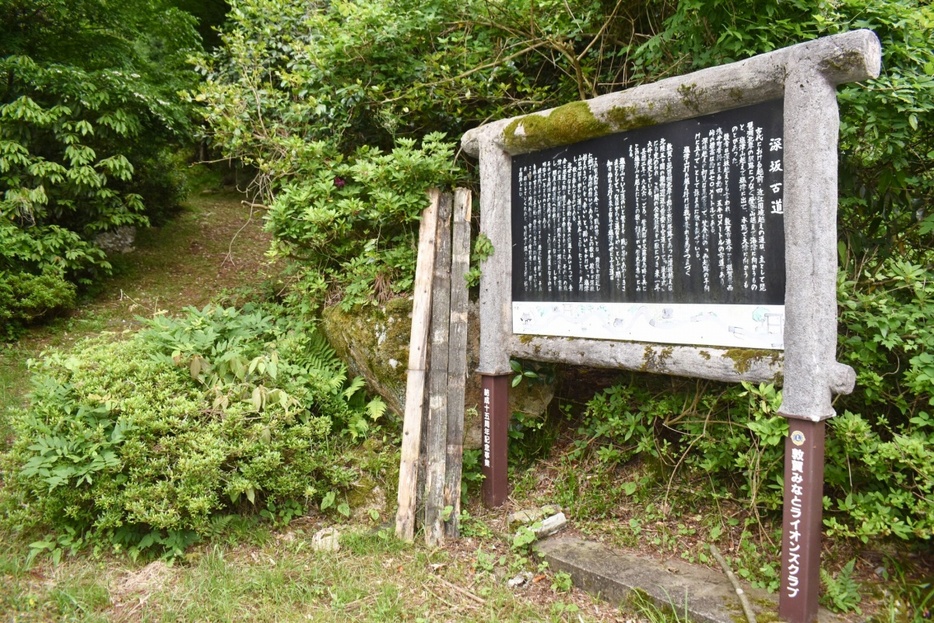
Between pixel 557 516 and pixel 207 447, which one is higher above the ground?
pixel 207 447

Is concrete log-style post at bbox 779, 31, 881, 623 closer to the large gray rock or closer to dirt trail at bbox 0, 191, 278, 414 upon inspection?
the large gray rock

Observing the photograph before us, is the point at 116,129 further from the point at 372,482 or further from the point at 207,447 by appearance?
the point at 372,482

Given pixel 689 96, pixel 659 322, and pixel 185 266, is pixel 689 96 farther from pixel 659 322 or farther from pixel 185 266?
pixel 185 266

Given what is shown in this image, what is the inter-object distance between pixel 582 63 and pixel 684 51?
1.13m

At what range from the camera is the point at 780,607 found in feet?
9.39

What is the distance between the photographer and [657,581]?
10.8 ft

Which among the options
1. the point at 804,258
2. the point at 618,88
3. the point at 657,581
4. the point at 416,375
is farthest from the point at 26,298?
the point at 804,258

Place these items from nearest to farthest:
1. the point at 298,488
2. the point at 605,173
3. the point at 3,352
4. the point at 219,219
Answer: the point at 605,173 → the point at 298,488 → the point at 3,352 → the point at 219,219

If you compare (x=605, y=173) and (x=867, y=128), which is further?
(x=605, y=173)

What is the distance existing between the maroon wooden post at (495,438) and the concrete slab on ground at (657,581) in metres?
0.56

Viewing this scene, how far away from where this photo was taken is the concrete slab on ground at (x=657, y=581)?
2.96 meters

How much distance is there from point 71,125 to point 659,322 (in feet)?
24.1

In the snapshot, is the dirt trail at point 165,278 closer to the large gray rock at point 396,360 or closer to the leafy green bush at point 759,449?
the large gray rock at point 396,360

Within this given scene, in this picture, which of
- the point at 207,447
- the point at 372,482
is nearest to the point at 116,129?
the point at 207,447
